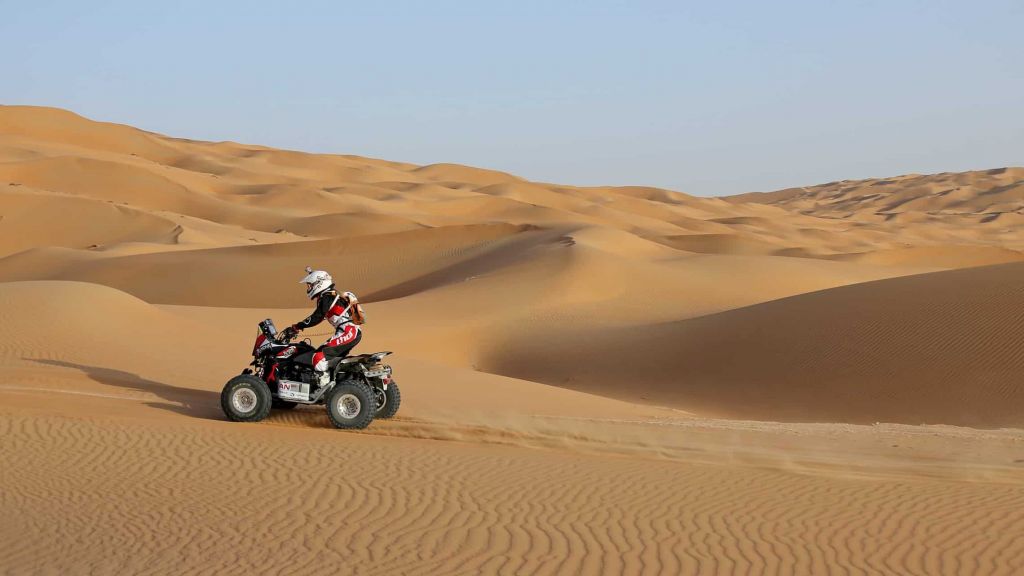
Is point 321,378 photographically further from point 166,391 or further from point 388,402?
point 166,391

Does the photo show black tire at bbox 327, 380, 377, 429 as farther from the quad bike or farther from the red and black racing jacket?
the red and black racing jacket

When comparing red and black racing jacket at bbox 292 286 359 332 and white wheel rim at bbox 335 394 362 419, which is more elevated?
red and black racing jacket at bbox 292 286 359 332

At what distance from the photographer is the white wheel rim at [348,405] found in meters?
12.4

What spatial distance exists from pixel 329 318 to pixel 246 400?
150 centimetres

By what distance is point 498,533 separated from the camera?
787 centimetres

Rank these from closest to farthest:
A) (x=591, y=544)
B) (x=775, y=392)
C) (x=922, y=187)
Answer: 1. (x=591, y=544)
2. (x=775, y=392)
3. (x=922, y=187)

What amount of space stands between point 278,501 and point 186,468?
1618 millimetres

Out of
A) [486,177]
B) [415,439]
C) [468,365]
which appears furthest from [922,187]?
[415,439]

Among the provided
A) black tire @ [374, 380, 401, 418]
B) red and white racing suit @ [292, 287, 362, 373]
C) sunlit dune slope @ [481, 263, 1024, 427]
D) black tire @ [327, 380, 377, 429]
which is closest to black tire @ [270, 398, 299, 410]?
black tire @ [327, 380, 377, 429]

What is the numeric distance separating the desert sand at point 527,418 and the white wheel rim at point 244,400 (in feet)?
1.03

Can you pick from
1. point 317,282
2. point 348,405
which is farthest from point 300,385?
point 317,282

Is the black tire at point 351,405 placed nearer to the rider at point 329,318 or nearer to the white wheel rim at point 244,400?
the rider at point 329,318

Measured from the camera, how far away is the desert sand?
7605 millimetres

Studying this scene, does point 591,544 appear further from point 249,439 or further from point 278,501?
point 249,439
